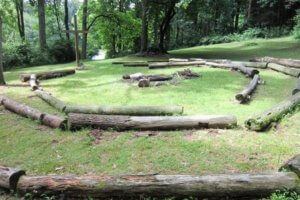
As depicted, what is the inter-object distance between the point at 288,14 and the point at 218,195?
2980 cm

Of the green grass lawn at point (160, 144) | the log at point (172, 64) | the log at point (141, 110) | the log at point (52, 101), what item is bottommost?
the green grass lawn at point (160, 144)

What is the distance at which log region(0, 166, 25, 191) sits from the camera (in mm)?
5008

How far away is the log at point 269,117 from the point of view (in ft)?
23.5

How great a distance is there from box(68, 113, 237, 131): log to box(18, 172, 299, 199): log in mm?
2580

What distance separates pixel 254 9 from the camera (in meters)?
32.2

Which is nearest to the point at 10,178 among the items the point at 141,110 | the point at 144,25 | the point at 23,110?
the point at 141,110

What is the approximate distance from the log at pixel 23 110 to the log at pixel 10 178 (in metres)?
3.23

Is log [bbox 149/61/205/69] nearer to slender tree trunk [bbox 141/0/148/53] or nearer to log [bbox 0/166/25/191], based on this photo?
slender tree trunk [bbox 141/0/148/53]

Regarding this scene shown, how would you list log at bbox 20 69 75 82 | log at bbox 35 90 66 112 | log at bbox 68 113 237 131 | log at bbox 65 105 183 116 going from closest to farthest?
log at bbox 68 113 237 131 < log at bbox 65 105 183 116 < log at bbox 35 90 66 112 < log at bbox 20 69 75 82

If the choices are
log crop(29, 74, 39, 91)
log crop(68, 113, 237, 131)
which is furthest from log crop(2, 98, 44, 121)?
log crop(29, 74, 39, 91)

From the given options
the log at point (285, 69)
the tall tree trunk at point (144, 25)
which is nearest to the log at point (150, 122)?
the log at point (285, 69)

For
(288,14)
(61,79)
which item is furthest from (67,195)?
(288,14)

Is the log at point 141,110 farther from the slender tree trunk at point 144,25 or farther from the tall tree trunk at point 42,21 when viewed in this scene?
the tall tree trunk at point 42,21

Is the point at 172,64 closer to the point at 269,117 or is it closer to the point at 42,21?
the point at 269,117
